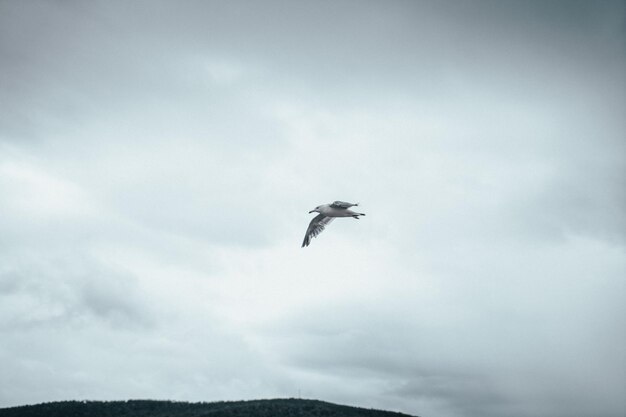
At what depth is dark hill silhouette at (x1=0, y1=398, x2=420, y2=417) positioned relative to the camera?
130500 millimetres

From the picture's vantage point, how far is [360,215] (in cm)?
4150

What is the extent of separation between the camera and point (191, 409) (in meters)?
145

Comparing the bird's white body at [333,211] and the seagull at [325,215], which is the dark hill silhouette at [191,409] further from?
the bird's white body at [333,211]

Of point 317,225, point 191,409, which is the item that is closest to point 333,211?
point 317,225

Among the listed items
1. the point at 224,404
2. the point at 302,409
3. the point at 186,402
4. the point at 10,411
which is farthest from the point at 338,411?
the point at 10,411

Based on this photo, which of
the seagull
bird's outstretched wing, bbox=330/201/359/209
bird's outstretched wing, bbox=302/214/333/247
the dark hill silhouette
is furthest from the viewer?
the dark hill silhouette

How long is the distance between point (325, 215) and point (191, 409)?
11339cm

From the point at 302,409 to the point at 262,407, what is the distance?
27.8ft

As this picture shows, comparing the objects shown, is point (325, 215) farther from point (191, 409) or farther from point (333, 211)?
point (191, 409)

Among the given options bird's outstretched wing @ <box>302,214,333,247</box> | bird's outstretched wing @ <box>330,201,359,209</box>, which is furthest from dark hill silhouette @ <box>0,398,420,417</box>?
bird's outstretched wing @ <box>330,201,359,209</box>

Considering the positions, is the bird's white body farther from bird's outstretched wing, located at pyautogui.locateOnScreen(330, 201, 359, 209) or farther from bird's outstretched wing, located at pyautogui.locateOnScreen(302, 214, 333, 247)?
bird's outstretched wing, located at pyautogui.locateOnScreen(302, 214, 333, 247)

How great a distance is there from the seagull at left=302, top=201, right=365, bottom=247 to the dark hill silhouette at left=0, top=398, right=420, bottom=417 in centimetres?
9130

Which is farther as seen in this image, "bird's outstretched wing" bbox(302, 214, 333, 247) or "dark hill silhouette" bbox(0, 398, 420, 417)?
"dark hill silhouette" bbox(0, 398, 420, 417)

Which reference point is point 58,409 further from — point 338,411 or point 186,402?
point 338,411
